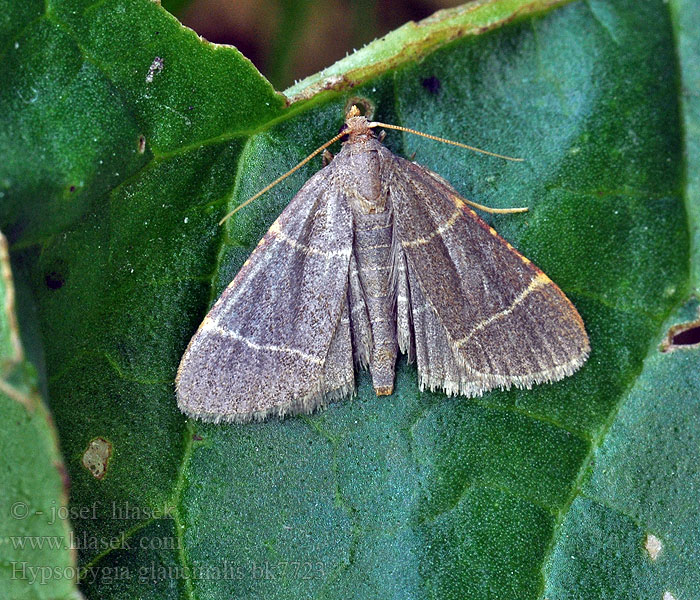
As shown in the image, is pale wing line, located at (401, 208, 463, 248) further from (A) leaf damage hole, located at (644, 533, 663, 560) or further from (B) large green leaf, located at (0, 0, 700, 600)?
(A) leaf damage hole, located at (644, 533, 663, 560)

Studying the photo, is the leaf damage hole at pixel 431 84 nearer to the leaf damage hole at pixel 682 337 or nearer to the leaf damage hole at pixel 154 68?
the leaf damage hole at pixel 154 68

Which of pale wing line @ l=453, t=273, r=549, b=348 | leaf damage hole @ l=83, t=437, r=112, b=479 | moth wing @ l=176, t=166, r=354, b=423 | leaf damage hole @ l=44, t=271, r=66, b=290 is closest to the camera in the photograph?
leaf damage hole @ l=44, t=271, r=66, b=290

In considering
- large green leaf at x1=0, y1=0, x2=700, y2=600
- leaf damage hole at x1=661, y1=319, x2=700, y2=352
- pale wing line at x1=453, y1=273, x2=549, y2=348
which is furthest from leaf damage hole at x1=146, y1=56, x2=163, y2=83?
leaf damage hole at x1=661, y1=319, x2=700, y2=352

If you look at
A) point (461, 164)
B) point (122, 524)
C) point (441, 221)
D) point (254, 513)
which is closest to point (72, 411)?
point (122, 524)

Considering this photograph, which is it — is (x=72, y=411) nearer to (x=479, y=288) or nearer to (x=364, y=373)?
(x=364, y=373)

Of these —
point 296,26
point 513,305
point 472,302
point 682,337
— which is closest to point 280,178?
point 296,26

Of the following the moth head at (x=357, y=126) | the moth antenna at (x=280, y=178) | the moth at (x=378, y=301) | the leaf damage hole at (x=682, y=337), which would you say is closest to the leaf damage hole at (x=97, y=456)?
the moth at (x=378, y=301)

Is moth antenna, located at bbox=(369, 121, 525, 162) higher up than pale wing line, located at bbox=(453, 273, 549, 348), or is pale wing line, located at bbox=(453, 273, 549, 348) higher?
moth antenna, located at bbox=(369, 121, 525, 162)

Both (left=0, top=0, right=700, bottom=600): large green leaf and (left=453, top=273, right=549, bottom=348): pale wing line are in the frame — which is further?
(left=453, top=273, right=549, bottom=348): pale wing line
